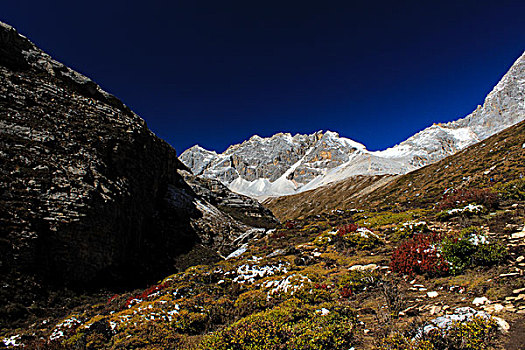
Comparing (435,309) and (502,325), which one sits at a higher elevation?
(502,325)

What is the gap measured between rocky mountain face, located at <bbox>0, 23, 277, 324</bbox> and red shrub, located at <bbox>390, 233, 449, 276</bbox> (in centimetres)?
2444

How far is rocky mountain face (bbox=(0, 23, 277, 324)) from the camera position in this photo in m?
17.9

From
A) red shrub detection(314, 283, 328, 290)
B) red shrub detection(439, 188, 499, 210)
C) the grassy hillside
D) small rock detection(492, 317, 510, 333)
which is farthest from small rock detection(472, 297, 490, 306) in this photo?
red shrub detection(439, 188, 499, 210)

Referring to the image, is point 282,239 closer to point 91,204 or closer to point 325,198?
point 91,204

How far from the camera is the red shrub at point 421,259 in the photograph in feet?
27.4

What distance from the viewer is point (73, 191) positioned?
20797mm

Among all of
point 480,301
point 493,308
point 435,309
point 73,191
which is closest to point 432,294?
point 435,309

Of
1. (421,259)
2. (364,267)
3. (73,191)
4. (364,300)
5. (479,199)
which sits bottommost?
(364,300)

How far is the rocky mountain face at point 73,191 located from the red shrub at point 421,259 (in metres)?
24.4

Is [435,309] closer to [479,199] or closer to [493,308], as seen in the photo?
[493,308]

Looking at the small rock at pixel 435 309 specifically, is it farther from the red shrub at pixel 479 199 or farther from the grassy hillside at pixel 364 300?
the red shrub at pixel 479 199

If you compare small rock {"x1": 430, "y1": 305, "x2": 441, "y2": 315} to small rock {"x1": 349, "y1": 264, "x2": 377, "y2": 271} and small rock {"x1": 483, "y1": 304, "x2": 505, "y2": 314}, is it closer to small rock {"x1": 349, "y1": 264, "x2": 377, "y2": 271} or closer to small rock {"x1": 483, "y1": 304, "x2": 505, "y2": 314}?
small rock {"x1": 483, "y1": 304, "x2": 505, "y2": 314}

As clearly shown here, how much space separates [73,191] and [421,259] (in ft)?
87.5

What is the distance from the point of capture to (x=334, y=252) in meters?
15.2
